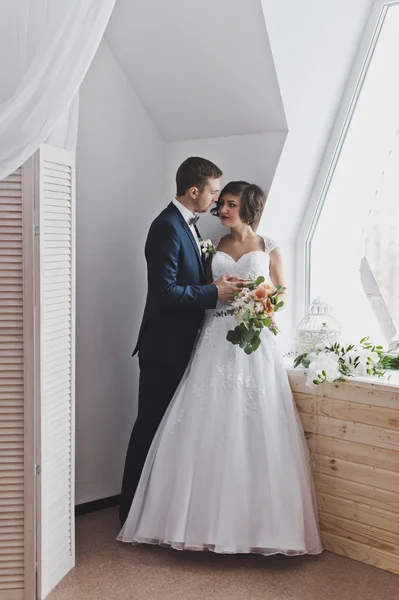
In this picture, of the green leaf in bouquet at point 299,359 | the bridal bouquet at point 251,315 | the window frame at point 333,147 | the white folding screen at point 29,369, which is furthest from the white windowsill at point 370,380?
the white folding screen at point 29,369

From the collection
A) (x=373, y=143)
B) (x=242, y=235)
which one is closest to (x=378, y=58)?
(x=373, y=143)

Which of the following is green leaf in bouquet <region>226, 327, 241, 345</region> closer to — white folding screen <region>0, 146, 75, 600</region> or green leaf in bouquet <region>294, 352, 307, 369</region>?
green leaf in bouquet <region>294, 352, 307, 369</region>

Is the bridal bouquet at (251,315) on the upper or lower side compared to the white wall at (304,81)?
lower

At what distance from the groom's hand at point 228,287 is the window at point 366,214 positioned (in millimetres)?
625

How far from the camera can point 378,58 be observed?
11.0 feet

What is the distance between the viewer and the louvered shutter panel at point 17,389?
2654mm

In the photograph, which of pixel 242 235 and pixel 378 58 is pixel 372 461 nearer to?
pixel 242 235

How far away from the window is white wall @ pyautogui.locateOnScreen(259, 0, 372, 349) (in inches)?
4.0

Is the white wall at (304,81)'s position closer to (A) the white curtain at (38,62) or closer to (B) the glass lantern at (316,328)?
(B) the glass lantern at (316,328)

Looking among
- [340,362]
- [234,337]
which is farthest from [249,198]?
[340,362]

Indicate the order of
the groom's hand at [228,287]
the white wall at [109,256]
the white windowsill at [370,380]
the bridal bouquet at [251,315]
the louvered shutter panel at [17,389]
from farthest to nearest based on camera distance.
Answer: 1. the white wall at [109,256]
2. the groom's hand at [228,287]
3. the bridal bouquet at [251,315]
4. the white windowsill at [370,380]
5. the louvered shutter panel at [17,389]

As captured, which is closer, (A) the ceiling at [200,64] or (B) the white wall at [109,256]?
(A) the ceiling at [200,64]

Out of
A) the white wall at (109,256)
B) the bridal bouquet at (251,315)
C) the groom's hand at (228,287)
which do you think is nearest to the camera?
the bridal bouquet at (251,315)

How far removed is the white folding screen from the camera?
266cm
